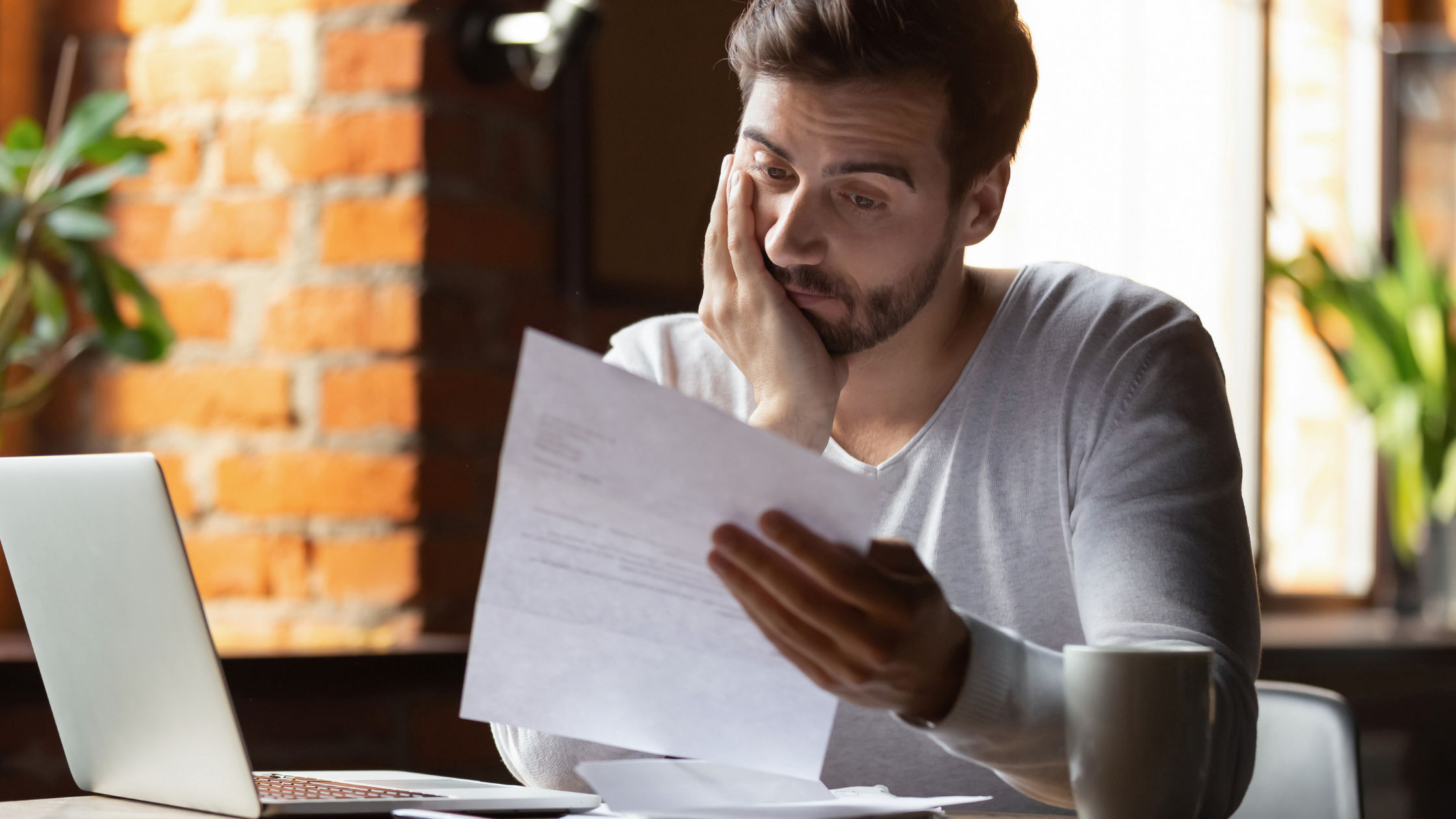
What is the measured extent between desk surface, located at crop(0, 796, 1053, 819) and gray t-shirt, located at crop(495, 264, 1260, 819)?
0.20 metres

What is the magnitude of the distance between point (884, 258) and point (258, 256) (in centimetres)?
78

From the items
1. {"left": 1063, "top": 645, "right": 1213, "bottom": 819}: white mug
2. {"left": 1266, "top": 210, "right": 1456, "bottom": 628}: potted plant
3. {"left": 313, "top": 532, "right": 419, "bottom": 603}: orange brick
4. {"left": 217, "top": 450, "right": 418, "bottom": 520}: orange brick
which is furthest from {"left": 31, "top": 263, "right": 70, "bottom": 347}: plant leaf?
{"left": 1266, "top": 210, "right": 1456, "bottom": 628}: potted plant

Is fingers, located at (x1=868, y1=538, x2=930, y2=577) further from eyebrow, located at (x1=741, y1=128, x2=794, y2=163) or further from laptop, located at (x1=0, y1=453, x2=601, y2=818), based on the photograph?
eyebrow, located at (x1=741, y1=128, x2=794, y2=163)

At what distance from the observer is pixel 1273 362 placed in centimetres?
283

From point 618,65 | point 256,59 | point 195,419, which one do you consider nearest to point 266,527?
point 195,419

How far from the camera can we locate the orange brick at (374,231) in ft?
5.13

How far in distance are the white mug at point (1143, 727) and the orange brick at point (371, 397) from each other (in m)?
1.00

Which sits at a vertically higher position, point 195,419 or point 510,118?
point 510,118

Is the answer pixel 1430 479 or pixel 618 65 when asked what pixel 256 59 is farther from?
pixel 1430 479

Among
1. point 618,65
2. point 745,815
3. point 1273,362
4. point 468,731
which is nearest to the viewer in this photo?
point 745,815

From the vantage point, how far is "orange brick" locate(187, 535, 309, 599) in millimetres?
1609

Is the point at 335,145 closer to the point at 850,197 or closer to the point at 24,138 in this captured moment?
the point at 24,138

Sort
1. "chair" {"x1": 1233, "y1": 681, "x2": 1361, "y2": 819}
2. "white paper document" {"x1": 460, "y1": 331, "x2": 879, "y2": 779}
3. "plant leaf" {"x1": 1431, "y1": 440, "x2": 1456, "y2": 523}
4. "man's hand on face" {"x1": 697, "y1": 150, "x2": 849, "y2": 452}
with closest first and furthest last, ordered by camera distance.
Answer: "white paper document" {"x1": 460, "y1": 331, "x2": 879, "y2": 779} < "chair" {"x1": 1233, "y1": 681, "x2": 1361, "y2": 819} < "man's hand on face" {"x1": 697, "y1": 150, "x2": 849, "y2": 452} < "plant leaf" {"x1": 1431, "y1": 440, "x2": 1456, "y2": 523}

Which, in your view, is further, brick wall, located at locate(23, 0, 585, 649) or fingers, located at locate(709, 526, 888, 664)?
brick wall, located at locate(23, 0, 585, 649)
